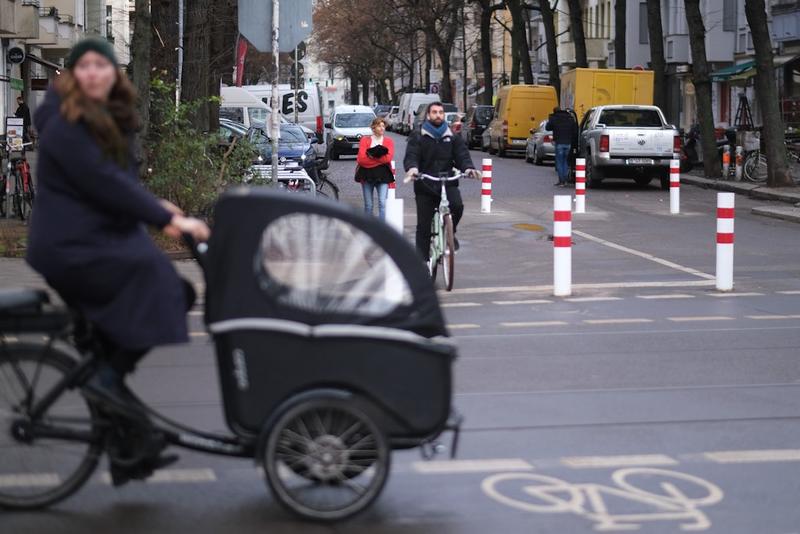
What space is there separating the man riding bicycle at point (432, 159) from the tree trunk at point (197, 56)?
335 inches

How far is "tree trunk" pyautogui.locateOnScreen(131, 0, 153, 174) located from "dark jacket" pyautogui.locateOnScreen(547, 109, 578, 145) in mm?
16204

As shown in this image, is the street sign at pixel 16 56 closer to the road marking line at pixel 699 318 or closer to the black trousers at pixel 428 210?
the black trousers at pixel 428 210

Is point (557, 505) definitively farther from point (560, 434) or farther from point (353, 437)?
point (560, 434)

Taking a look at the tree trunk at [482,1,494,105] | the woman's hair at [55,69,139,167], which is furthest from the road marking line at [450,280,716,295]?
the tree trunk at [482,1,494,105]

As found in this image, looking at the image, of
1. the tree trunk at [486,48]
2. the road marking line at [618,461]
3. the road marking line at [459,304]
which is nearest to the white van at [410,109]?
the tree trunk at [486,48]

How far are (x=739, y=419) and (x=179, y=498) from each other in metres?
3.36

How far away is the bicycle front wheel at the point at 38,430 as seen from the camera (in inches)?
228

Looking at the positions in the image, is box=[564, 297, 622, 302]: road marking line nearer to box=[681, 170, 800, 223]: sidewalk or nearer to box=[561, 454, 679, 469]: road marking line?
box=[561, 454, 679, 469]: road marking line

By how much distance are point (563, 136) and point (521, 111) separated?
1623cm

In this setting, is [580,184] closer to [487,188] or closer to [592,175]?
[487,188]

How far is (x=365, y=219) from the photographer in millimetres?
5660

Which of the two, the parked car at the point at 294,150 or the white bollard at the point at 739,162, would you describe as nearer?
the parked car at the point at 294,150

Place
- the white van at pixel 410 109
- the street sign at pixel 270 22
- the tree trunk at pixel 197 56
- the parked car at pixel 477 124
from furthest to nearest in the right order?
1. the white van at pixel 410 109
2. the parked car at pixel 477 124
3. the tree trunk at pixel 197 56
4. the street sign at pixel 270 22

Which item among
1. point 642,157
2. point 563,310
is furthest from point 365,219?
point 642,157
